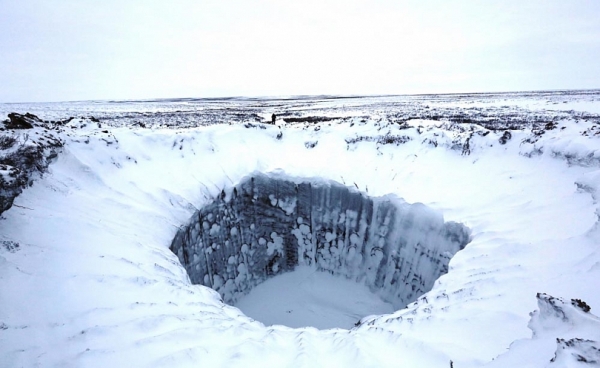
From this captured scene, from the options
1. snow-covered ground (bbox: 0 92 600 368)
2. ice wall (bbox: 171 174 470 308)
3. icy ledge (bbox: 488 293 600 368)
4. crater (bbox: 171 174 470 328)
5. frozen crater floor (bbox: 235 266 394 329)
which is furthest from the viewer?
frozen crater floor (bbox: 235 266 394 329)

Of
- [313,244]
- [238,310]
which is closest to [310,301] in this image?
[313,244]

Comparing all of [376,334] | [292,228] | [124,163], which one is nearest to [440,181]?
[292,228]

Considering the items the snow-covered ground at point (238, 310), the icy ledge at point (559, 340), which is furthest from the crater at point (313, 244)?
the icy ledge at point (559, 340)

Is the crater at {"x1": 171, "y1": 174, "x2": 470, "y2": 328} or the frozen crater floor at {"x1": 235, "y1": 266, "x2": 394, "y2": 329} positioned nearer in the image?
the crater at {"x1": 171, "y1": 174, "x2": 470, "y2": 328}

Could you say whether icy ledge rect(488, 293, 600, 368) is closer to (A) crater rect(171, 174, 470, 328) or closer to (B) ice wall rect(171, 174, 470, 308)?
(B) ice wall rect(171, 174, 470, 308)

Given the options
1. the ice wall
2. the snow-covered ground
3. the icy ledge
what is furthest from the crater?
the icy ledge

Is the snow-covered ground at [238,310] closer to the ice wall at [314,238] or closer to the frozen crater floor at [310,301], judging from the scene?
the ice wall at [314,238]
